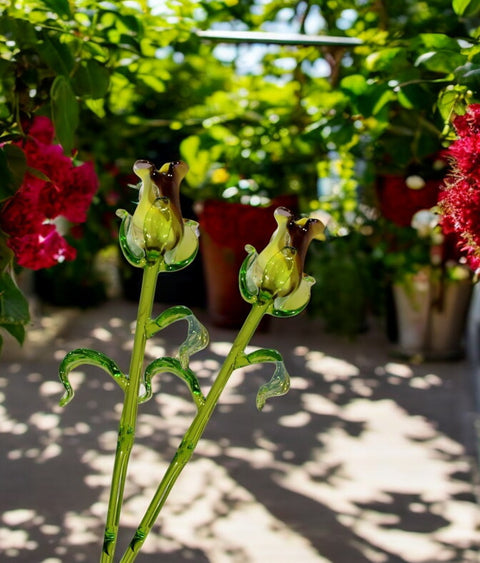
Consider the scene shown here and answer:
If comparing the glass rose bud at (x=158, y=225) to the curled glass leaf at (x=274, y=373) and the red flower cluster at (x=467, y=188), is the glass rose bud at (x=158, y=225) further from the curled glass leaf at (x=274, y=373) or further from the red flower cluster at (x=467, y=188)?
the red flower cluster at (x=467, y=188)

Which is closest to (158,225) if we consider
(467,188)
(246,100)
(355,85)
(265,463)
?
(467,188)

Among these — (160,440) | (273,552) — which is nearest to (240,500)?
(273,552)

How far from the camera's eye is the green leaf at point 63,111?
1.29 metres

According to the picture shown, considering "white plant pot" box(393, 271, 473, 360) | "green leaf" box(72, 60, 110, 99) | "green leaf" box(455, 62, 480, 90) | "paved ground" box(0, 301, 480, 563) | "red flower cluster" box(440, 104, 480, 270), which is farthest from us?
"white plant pot" box(393, 271, 473, 360)

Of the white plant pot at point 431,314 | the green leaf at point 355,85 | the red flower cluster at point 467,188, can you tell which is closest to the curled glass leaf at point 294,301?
the red flower cluster at point 467,188

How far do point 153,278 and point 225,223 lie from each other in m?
3.44

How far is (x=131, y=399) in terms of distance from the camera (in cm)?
97

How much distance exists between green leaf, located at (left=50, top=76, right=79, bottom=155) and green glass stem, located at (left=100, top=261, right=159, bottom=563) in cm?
41

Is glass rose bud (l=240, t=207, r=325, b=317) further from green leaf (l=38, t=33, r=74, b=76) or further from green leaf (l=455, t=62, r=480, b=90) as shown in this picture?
green leaf (l=38, t=33, r=74, b=76)

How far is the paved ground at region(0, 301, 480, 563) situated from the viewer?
2.50 metres

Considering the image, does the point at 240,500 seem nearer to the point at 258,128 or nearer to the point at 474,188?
the point at 258,128

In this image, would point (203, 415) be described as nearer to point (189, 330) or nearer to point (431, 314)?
point (189, 330)

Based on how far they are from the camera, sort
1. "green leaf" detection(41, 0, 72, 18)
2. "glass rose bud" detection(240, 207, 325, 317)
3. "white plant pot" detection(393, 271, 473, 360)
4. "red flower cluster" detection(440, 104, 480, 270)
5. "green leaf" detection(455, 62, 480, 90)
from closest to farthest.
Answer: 1. "glass rose bud" detection(240, 207, 325, 317)
2. "red flower cluster" detection(440, 104, 480, 270)
3. "green leaf" detection(455, 62, 480, 90)
4. "green leaf" detection(41, 0, 72, 18)
5. "white plant pot" detection(393, 271, 473, 360)

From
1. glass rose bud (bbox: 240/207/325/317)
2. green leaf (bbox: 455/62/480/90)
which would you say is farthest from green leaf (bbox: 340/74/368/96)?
glass rose bud (bbox: 240/207/325/317)
